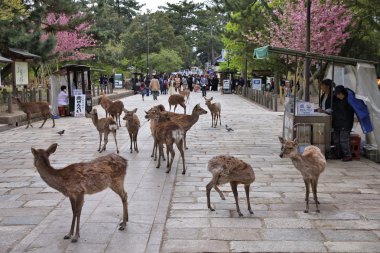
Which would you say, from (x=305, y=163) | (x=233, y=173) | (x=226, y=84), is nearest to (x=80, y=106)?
(x=233, y=173)

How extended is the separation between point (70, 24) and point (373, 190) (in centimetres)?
2046

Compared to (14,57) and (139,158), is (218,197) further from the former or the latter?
(14,57)

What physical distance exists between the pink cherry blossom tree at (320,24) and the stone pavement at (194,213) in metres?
13.1

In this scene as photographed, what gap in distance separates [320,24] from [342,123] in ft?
43.7

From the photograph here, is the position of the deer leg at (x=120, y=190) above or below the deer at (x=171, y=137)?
below

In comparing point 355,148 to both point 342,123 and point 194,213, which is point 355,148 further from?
point 194,213

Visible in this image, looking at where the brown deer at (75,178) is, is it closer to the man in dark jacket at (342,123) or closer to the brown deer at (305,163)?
the brown deer at (305,163)

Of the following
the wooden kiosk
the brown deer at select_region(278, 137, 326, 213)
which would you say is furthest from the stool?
the brown deer at select_region(278, 137, 326, 213)

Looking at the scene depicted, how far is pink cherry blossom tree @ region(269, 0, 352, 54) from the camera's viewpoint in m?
21.6

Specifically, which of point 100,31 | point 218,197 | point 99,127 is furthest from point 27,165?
point 100,31

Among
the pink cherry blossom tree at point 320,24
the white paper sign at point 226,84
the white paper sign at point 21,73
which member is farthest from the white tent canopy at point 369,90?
the white paper sign at point 226,84

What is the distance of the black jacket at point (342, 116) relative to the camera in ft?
32.0

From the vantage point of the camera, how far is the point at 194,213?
6.18 m

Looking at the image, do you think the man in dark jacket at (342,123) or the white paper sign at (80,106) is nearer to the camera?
the man in dark jacket at (342,123)
